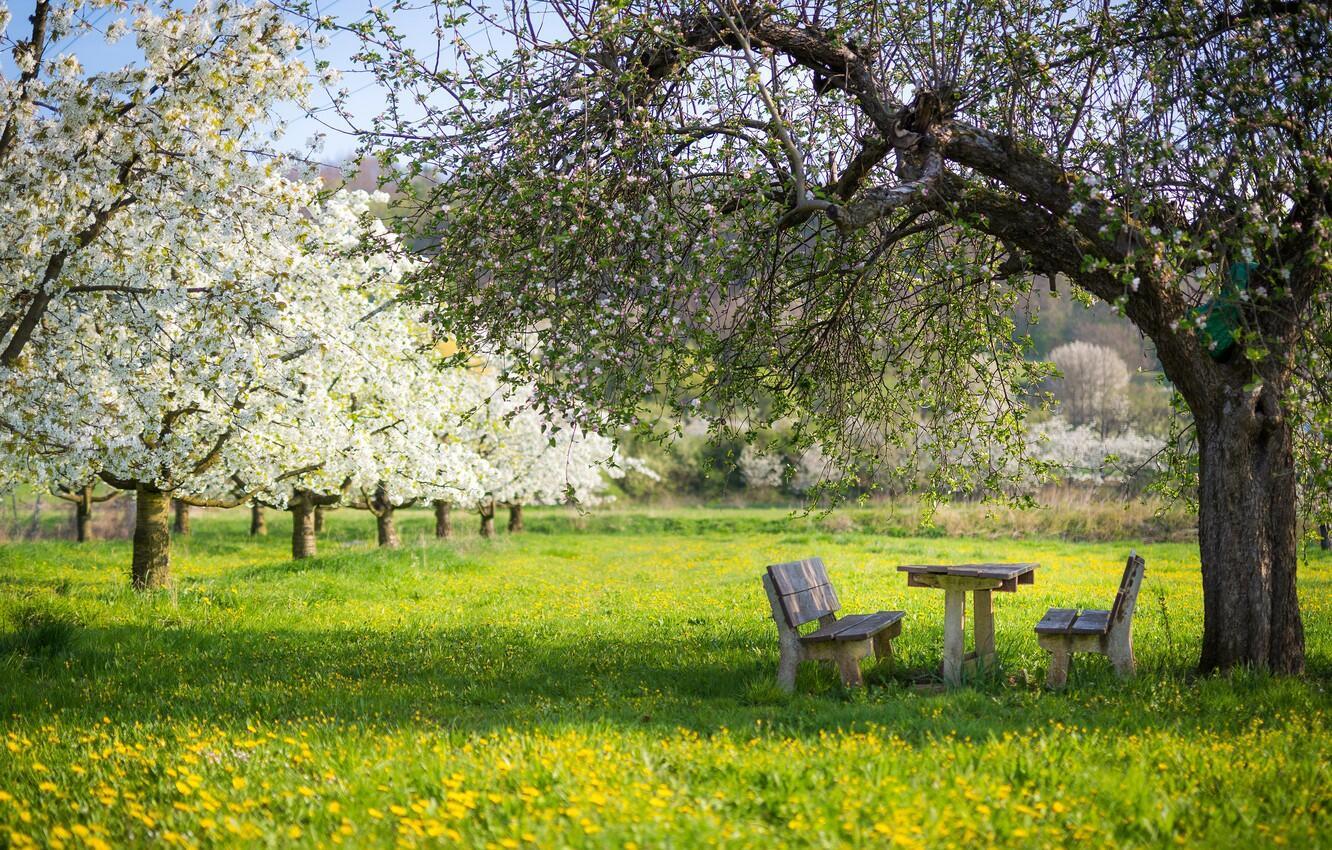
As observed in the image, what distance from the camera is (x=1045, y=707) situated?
7.08 m

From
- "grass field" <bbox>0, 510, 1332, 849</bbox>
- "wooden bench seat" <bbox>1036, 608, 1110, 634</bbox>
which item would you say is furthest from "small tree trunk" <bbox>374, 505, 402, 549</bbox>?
"wooden bench seat" <bbox>1036, 608, 1110, 634</bbox>

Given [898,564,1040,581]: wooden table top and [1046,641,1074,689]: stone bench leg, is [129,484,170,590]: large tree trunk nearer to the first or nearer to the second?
[898,564,1040,581]: wooden table top

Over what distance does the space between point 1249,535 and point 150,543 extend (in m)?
15.2

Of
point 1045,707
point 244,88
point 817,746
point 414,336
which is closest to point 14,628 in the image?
point 244,88

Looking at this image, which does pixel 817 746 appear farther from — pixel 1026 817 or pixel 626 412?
pixel 626 412

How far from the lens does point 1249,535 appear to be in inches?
304

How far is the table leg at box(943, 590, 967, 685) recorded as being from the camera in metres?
8.17

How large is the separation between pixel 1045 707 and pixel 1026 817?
8.59 feet

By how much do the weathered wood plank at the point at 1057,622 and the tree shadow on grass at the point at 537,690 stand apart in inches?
18.0

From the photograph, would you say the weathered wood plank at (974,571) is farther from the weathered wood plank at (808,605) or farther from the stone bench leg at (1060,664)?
the weathered wood plank at (808,605)

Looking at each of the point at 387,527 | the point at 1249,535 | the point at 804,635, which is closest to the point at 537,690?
the point at 804,635

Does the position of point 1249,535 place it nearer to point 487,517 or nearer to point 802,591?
point 802,591

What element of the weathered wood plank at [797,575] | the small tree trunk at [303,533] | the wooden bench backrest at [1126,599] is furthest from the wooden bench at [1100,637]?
the small tree trunk at [303,533]

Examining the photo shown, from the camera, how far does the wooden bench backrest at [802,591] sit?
320 inches
